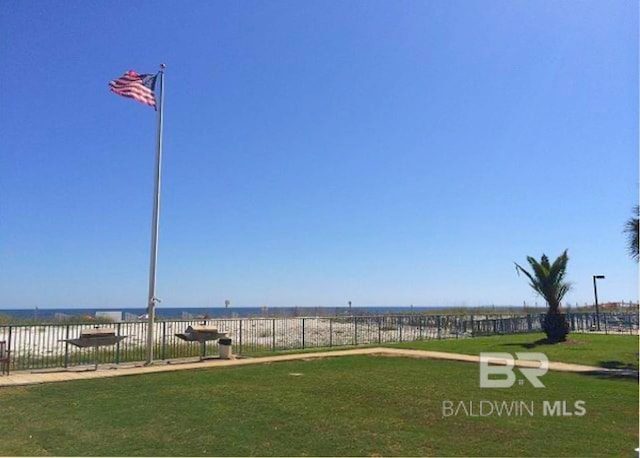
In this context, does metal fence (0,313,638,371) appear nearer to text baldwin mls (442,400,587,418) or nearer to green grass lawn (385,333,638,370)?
green grass lawn (385,333,638,370)

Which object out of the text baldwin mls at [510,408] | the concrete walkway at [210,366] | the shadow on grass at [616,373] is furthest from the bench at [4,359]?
the shadow on grass at [616,373]

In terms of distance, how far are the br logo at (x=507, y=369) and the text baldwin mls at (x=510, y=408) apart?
198 centimetres

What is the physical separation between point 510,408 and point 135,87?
46.7ft

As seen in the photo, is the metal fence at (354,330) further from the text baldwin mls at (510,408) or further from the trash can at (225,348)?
the text baldwin mls at (510,408)

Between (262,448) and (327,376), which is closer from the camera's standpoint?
(262,448)

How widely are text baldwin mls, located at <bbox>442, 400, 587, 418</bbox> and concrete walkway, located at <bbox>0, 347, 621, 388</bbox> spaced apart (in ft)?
17.4

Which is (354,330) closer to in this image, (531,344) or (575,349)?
(531,344)

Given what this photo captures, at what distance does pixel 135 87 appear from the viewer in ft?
57.5

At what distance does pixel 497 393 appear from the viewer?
425 inches

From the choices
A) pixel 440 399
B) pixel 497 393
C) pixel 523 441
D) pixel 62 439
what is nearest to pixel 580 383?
pixel 497 393

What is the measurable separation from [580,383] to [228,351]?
34.7 ft

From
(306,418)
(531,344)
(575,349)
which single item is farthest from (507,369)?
(531,344)

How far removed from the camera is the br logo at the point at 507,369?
1220 cm

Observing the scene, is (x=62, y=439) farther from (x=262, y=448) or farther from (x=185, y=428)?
(x=262, y=448)
